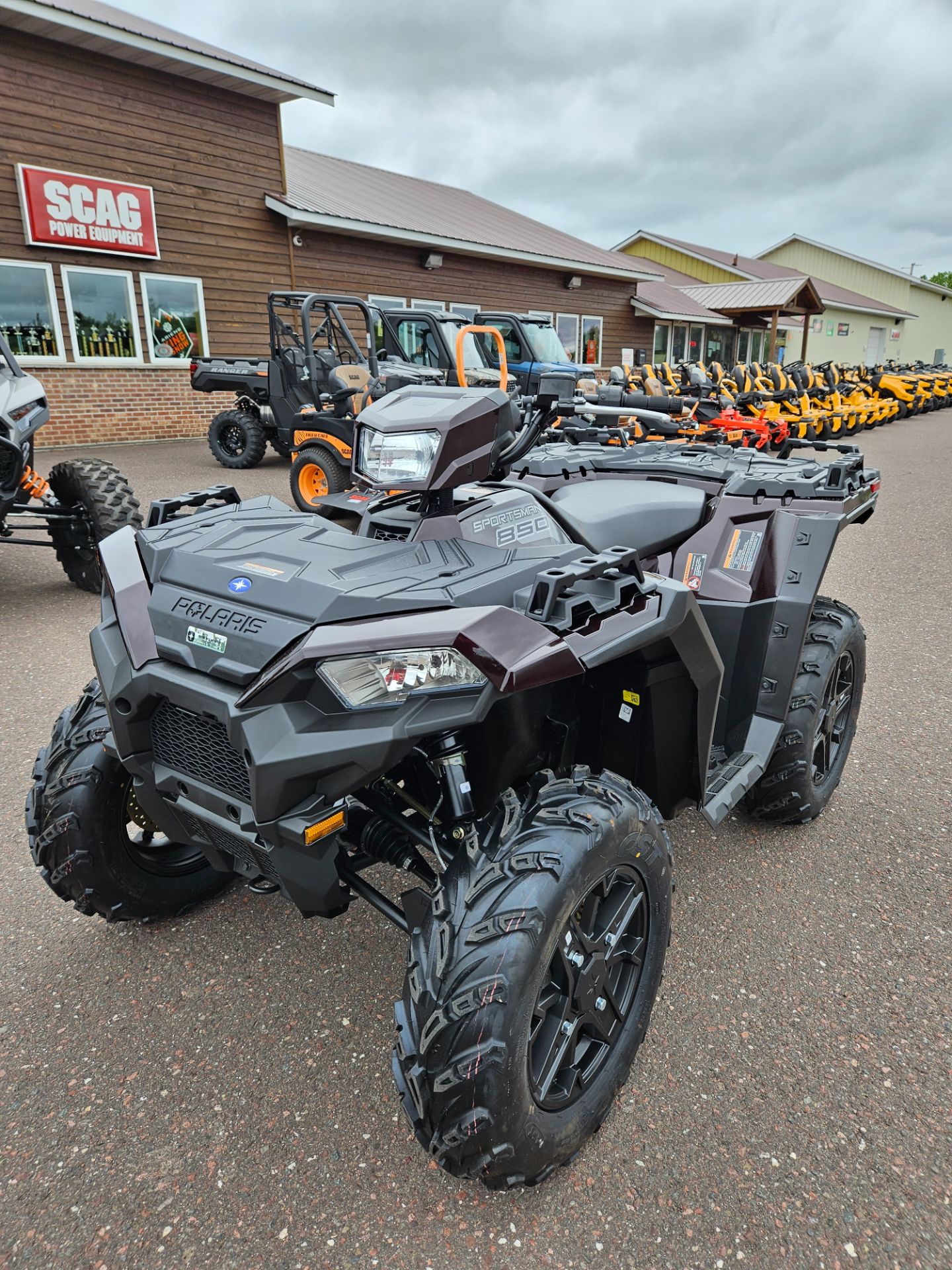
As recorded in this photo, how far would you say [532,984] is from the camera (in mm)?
1518

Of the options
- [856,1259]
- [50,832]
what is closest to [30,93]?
[50,832]

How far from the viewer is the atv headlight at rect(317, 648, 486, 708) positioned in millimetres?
1485

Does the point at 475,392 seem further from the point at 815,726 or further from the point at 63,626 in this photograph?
the point at 63,626

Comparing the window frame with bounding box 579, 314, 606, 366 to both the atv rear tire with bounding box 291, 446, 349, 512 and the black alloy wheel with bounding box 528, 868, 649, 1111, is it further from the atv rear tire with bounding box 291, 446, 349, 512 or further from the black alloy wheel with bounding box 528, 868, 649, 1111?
the black alloy wheel with bounding box 528, 868, 649, 1111

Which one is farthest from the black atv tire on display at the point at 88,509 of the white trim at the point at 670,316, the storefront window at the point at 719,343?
the storefront window at the point at 719,343

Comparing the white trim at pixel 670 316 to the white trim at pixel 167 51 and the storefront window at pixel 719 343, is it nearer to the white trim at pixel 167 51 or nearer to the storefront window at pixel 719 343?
the storefront window at pixel 719 343

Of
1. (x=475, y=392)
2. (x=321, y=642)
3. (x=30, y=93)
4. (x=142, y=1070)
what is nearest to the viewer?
(x=321, y=642)

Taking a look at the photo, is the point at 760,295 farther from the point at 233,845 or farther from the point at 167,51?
the point at 233,845

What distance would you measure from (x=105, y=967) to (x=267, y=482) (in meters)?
8.91

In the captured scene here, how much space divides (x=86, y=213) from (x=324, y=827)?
13.7 meters

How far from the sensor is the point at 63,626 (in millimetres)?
5203

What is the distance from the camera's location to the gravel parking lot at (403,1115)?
5.31 ft

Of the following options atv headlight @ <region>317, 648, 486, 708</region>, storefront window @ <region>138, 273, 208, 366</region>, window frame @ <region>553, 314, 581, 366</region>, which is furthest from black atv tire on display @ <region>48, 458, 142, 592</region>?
window frame @ <region>553, 314, 581, 366</region>

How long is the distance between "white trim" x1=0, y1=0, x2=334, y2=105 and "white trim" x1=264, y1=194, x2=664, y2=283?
5.51ft
